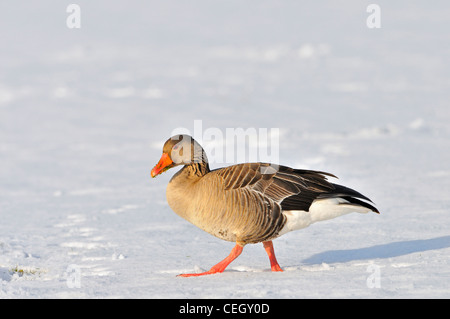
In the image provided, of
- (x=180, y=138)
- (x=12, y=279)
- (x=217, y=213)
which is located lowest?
(x=12, y=279)

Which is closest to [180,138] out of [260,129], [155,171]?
[155,171]

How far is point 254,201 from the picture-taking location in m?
7.41

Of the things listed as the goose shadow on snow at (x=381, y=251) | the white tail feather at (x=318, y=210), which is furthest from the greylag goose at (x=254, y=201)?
the goose shadow on snow at (x=381, y=251)

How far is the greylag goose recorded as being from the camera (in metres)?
7.41

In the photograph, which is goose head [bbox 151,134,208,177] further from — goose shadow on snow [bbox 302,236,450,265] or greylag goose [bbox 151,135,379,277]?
goose shadow on snow [bbox 302,236,450,265]

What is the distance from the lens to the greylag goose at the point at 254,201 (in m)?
7.41

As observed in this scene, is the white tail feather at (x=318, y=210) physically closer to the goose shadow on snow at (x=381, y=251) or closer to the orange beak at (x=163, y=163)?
the goose shadow on snow at (x=381, y=251)

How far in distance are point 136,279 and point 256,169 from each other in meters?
1.75

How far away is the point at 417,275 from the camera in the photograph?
6.91m

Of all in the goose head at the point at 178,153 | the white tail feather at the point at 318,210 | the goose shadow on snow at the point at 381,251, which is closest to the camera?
the white tail feather at the point at 318,210

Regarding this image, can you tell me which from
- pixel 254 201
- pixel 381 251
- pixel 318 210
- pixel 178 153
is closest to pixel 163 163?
pixel 178 153

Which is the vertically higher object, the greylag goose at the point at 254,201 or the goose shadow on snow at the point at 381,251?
the greylag goose at the point at 254,201

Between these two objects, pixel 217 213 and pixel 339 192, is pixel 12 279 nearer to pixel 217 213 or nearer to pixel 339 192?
pixel 217 213

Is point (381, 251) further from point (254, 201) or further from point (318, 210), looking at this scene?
point (254, 201)
